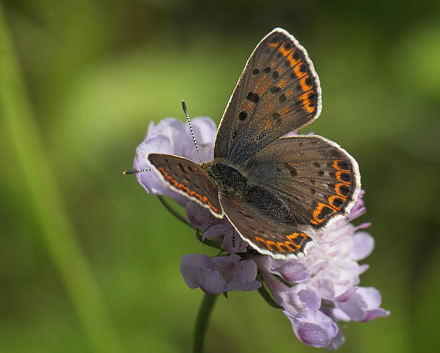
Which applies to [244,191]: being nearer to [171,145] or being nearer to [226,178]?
[226,178]

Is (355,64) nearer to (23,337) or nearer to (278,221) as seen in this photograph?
(278,221)

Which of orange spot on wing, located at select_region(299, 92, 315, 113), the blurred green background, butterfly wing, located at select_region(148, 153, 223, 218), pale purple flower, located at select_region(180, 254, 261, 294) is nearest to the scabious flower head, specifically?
pale purple flower, located at select_region(180, 254, 261, 294)

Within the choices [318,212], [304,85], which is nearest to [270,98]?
[304,85]

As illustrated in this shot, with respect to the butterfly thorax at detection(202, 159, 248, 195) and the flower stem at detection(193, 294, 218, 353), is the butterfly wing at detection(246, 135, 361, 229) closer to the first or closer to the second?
the butterfly thorax at detection(202, 159, 248, 195)

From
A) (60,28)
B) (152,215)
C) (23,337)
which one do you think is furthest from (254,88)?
(60,28)

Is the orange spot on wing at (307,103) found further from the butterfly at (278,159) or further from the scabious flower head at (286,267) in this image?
the scabious flower head at (286,267)
